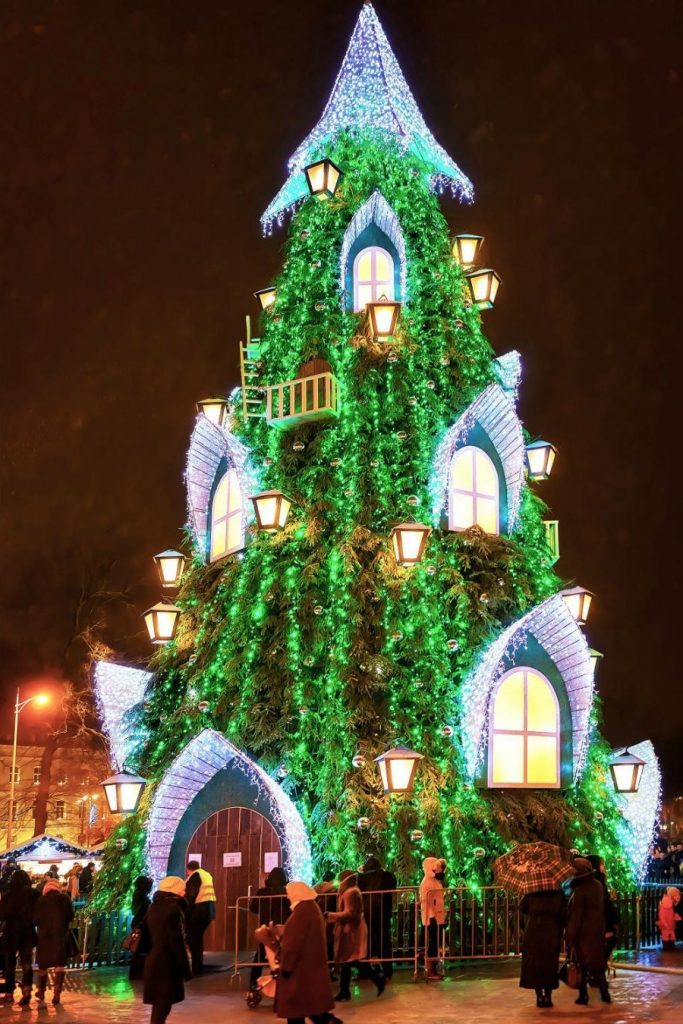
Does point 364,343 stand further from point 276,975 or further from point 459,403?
point 276,975

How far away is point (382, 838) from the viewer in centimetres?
1762

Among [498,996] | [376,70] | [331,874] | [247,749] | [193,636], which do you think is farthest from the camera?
[376,70]

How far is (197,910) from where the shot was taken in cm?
1652

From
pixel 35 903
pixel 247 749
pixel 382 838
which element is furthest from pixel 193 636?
pixel 35 903

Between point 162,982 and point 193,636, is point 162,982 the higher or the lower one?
the lower one

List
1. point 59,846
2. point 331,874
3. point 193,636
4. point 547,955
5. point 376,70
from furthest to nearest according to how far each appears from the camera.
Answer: point 59,846 → point 376,70 → point 193,636 → point 331,874 → point 547,955

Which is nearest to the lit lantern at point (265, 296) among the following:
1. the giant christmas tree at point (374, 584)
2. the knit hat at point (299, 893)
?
the giant christmas tree at point (374, 584)

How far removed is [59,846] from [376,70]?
2033 cm

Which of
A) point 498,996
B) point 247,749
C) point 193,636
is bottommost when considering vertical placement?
point 498,996

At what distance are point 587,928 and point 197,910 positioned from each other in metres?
5.97

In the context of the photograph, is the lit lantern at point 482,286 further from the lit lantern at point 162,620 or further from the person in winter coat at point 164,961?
the person in winter coat at point 164,961

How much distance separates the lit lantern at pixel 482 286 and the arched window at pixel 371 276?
5.52ft

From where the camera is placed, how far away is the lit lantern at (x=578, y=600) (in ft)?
68.3

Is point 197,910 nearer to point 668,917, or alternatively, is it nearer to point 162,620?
point 162,620
